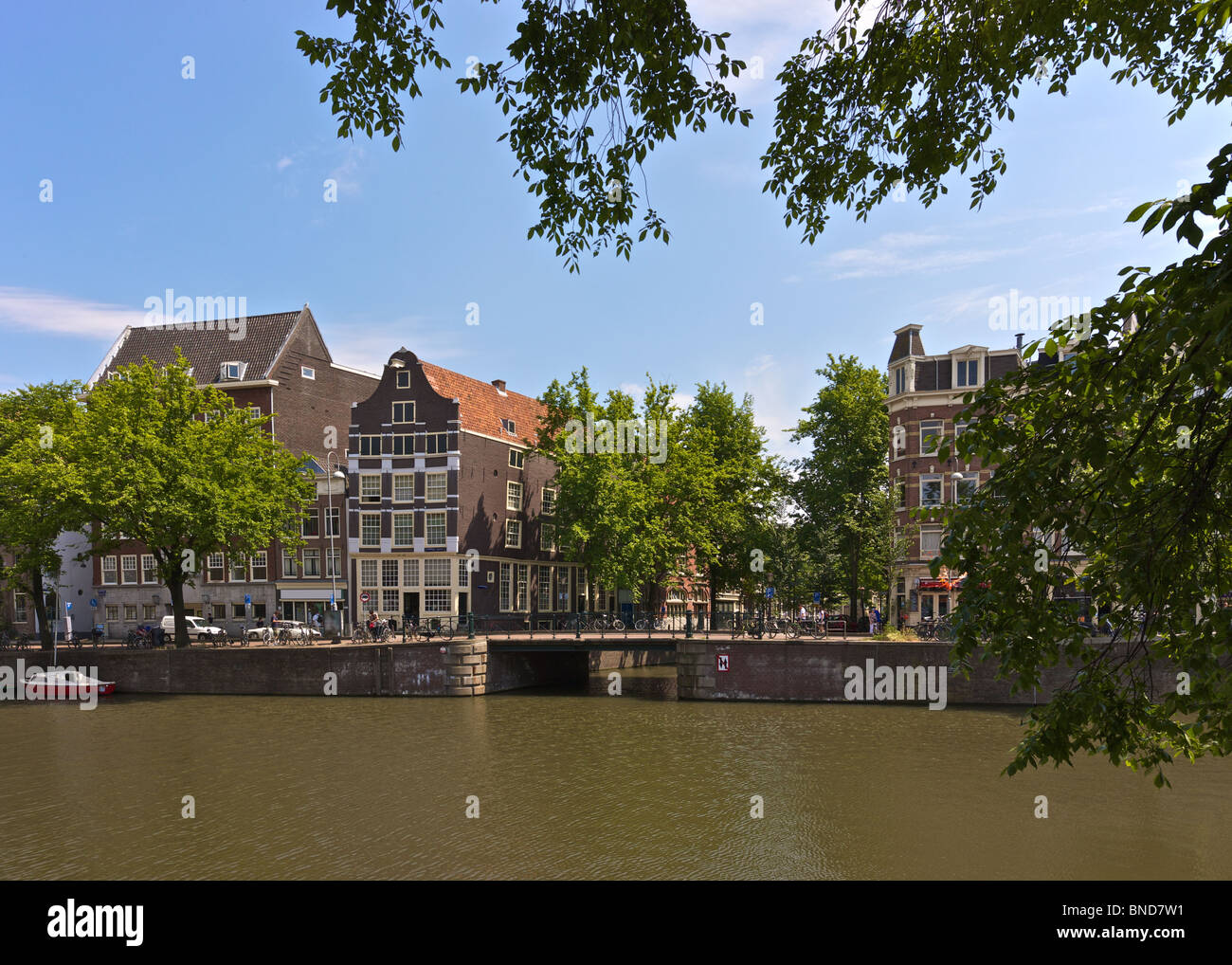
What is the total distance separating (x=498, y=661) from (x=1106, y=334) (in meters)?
39.4

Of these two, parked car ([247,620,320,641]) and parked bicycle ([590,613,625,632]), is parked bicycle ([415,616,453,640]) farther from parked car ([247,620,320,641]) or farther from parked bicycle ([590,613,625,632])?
parked bicycle ([590,613,625,632])

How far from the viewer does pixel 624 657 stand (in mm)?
56062

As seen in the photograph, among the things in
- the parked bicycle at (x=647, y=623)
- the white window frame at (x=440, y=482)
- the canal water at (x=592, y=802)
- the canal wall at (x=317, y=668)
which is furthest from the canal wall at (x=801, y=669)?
the white window frame at (x=440, y=482)

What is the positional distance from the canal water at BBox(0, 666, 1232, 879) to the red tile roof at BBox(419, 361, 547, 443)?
2369 centimetres

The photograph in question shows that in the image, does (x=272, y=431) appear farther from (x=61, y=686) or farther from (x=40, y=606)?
(x=61, y=686)

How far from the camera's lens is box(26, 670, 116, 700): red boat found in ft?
138

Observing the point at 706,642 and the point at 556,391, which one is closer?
the point at 706,642

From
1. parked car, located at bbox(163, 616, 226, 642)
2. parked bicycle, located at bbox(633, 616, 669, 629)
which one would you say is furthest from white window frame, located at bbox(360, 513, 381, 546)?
parked bicycle, located at bbox(633, 616, 669, 629)

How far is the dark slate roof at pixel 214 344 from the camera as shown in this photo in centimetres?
6291

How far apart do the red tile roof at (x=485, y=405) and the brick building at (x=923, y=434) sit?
21.5 meters

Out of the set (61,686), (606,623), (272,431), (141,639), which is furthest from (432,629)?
(272,431)
